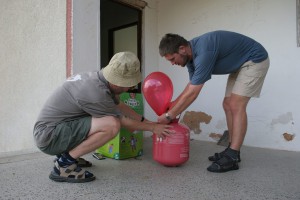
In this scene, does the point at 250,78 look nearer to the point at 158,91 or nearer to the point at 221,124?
the point at 158,91

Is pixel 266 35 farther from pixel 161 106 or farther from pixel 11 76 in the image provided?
pixel 11 76

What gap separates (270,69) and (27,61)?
8.84 ft

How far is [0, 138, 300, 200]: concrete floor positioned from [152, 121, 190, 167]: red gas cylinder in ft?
Result: 0.25

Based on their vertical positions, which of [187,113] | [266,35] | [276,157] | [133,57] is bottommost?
[276,157]

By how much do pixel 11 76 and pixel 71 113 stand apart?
7.71 feet

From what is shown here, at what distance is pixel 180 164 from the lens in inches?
82.1

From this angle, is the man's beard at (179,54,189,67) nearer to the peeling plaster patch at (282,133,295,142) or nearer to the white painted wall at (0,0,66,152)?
the white painted wall at (0,0,66,152)

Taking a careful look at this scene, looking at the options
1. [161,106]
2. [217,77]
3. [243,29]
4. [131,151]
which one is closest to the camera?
[161,106]

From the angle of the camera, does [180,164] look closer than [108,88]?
No

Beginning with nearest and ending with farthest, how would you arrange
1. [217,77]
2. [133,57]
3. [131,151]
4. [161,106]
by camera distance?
[133,57] < [161,106] < [131,151] < [217,77]

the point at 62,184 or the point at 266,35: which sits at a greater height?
the point at 266,35

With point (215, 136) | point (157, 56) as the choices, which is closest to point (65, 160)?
point (215, 136)

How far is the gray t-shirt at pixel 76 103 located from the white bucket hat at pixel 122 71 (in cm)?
7

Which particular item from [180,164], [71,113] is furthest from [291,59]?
[71,113]
